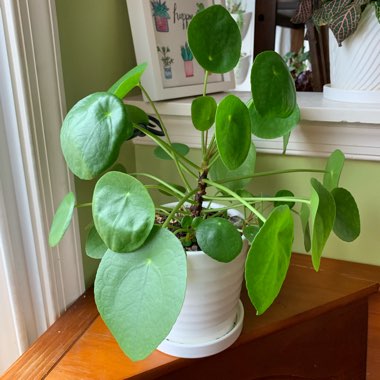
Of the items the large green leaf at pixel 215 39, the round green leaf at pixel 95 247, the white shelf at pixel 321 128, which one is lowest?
the round green leaf at pixel 95 247

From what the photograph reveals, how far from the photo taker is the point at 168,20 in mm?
883

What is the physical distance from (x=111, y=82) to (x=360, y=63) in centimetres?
48

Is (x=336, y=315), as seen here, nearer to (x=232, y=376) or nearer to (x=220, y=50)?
(x=232, y=376)

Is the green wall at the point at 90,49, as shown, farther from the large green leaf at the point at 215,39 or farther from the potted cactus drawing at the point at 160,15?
the large green leaf at the point at 215,39

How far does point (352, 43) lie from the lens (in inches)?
32.3

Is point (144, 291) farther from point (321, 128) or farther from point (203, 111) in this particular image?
point (321, 128)

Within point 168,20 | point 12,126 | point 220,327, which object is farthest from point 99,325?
point 168,20

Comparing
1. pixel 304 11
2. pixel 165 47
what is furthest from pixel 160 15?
pixel 304 11

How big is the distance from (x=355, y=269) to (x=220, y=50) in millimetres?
563

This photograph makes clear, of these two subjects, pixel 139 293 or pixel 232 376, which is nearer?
pixel 139 293

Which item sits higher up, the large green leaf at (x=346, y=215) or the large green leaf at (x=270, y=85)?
the large green leaf at (x=270, y=85)

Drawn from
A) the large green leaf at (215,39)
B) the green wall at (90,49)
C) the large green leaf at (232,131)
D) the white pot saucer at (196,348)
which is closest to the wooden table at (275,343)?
the white pot saucer at (196,348)

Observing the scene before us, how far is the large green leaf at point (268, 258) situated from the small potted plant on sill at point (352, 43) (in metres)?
0.43

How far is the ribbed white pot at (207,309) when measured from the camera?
63 centimetres
